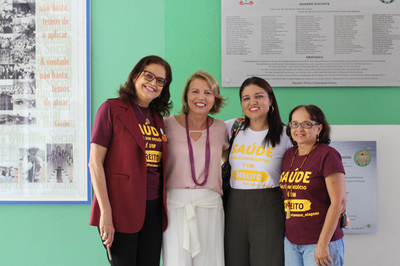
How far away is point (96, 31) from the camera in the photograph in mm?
2262

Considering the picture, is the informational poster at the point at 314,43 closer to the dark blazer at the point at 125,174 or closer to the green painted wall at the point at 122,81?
the green painted wall at the point at 122,81

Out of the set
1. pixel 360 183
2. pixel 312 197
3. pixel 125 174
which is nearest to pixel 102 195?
pixel 125 174

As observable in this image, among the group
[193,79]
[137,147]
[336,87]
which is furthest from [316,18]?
[137,147]

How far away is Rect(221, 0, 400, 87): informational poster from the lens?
2.18m

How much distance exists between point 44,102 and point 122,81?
0.70 metres

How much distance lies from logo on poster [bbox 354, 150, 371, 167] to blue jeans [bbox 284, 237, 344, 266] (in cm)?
89

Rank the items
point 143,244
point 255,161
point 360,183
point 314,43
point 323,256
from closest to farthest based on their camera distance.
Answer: point 323,256
point 143,244
point 255,161
point 360,183
point 314,43

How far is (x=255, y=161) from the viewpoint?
1.60m

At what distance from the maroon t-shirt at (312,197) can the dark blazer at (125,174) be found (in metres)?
0.83

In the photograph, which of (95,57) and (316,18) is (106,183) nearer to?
(95,57)

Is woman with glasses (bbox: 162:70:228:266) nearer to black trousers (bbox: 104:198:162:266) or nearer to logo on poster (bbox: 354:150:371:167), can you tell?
black trousers (bbox: 104:198:162:266)

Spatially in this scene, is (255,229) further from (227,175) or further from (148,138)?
(148,138)

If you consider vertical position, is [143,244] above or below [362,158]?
below

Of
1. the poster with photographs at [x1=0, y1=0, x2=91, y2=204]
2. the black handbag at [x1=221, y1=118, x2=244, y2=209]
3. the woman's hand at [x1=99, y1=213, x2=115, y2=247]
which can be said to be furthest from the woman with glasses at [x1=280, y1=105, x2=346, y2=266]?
the poster with photographs at [x1=0, y1=0, x2=91, y2=204]
